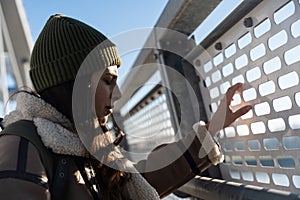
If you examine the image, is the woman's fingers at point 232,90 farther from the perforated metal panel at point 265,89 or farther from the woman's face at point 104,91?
the woman's face at point 104,91

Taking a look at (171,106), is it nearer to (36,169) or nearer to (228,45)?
(228,45)

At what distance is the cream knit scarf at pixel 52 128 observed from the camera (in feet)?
2.32

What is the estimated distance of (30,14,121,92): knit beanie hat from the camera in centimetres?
77

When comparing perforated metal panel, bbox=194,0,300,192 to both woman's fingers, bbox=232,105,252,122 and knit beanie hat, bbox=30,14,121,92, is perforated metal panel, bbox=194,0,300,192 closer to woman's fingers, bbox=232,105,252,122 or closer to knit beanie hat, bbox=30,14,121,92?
woman's fingers, bbox=232,105,252,122

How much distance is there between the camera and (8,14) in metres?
2.65

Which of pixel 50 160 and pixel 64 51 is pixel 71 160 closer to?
pixel 50 160

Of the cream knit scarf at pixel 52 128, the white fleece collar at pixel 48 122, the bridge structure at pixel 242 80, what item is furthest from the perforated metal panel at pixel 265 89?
the white fleece collar at pixel 48 122

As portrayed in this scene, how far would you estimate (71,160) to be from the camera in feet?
2.37

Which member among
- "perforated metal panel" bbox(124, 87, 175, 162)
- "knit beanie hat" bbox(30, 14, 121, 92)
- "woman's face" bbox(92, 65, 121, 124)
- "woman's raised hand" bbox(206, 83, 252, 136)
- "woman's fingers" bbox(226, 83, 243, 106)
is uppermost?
"knit beanie hat" bbox(30, 14, 121, 92)

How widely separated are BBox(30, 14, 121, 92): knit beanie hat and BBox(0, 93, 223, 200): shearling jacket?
0.20 feet

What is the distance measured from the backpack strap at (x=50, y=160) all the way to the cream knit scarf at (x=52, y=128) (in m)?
0.01

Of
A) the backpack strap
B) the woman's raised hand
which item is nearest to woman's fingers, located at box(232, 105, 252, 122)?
the woman's raised hand

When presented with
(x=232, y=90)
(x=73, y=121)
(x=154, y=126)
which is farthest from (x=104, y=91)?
(x=154, y=126)

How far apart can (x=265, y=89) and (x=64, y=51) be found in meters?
0.42
